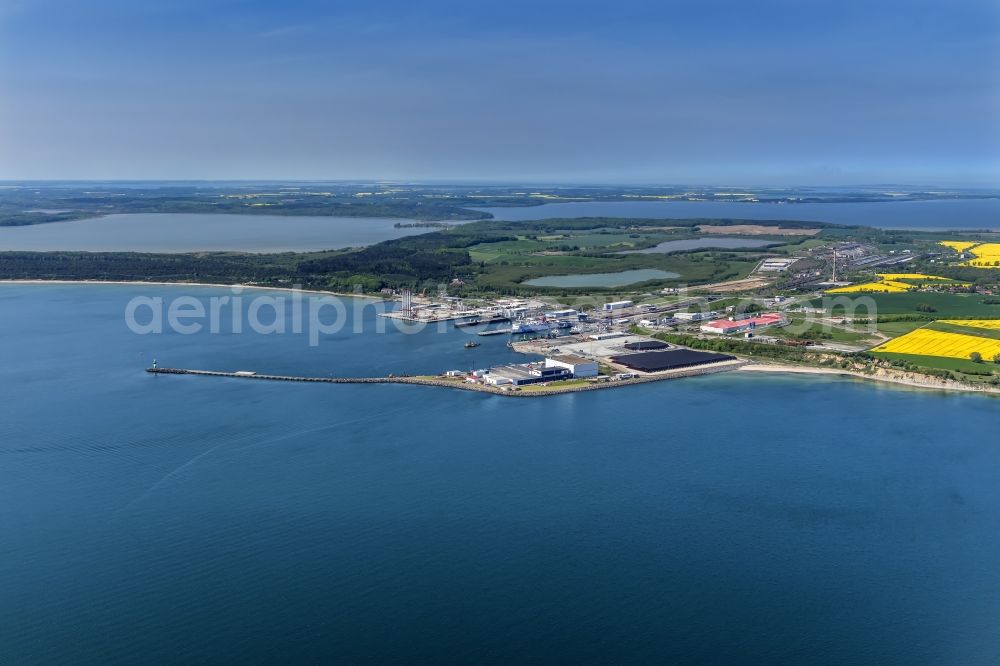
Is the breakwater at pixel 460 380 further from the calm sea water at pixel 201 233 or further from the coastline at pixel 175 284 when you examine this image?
the calm sea water at pixel 201 233

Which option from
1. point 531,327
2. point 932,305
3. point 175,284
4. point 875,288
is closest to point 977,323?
point 932,305

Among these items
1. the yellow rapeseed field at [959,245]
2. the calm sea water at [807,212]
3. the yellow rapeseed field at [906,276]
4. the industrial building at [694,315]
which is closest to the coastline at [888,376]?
the industrial building at [694,315]

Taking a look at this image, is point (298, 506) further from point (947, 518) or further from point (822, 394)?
point (822, 394)

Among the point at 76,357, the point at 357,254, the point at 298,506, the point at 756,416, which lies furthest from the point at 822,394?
the point at 357,254

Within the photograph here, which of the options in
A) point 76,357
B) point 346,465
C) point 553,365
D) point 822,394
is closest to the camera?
point 346,465

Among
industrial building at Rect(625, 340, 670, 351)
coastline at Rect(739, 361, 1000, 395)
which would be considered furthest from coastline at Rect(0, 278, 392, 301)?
coastline at Rect(739, 361, 1000, 395)

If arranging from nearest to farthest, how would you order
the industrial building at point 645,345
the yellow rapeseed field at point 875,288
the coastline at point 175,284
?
the industrial building at point 645,345
the yellow rapeseed field at point 875,288
the coastline at point 175,284
